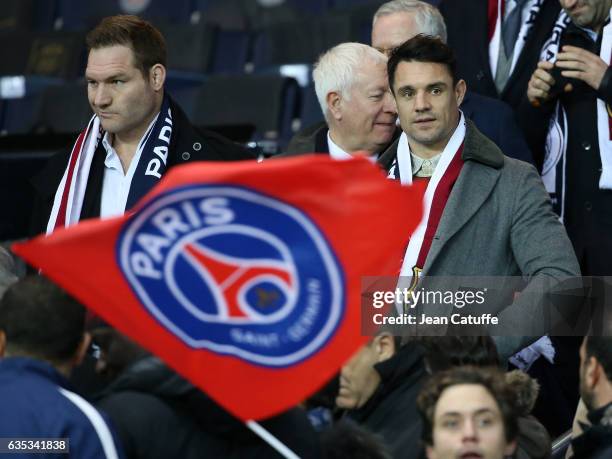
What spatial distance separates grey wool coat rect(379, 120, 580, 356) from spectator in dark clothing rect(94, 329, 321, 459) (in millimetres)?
1197

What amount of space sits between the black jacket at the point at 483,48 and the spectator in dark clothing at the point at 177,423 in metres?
2.57

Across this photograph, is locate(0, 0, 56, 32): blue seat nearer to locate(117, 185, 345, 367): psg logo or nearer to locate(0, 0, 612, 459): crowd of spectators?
locate(0, 0, 612, 459): crowd of spectators

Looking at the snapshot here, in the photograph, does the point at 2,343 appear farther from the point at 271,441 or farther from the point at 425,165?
the point at 425,165

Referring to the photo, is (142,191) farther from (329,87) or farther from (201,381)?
(201,381)

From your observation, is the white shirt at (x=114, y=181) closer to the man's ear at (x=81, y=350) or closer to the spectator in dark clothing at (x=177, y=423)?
the man's ear at (x=81, y=350)

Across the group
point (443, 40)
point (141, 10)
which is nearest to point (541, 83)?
point (443, 40)

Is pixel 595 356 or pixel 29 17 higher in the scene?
pixel 29 17

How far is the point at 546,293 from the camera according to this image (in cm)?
413

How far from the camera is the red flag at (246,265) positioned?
9.96 feet

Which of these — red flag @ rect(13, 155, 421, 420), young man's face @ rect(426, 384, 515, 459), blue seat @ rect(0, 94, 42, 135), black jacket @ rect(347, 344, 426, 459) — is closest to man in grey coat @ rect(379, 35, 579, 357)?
black jacket @ rect(347, 344, 426, 459)

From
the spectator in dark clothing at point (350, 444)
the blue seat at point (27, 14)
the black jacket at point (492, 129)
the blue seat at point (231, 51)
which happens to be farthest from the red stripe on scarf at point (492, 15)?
the blue seat at point (27, 14)

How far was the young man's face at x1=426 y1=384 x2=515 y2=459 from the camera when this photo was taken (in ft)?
10.4

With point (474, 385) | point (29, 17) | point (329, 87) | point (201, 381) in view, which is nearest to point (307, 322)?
point (201, 381)

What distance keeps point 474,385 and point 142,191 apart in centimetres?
178
